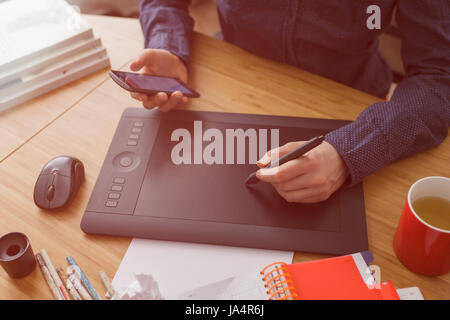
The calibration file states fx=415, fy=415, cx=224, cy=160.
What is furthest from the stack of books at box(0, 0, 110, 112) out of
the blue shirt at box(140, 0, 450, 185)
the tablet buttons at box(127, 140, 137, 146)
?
the tablet buttons at box(127, 140, 137, 146)

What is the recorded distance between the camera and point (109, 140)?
32.5 inches

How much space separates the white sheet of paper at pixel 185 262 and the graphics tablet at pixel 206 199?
1 cm

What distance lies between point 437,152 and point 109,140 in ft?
2.12

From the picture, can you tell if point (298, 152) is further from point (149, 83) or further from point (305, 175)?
point (149, 83)

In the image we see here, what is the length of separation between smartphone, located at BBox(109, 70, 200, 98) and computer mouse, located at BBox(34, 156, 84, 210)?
0.17 meters

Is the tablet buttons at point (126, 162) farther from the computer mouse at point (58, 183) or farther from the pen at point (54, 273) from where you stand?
the pen at point (54, 273)

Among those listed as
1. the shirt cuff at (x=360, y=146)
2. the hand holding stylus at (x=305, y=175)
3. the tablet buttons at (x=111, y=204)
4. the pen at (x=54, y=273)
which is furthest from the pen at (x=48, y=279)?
the shirt cuff at (x=360, y=146)

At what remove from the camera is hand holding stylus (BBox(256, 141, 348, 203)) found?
0.70 meters

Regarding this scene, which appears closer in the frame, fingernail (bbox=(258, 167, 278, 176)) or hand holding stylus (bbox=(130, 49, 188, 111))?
fingernail (bbox=(258, 167, 278, 176))

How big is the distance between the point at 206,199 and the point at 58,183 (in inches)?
10.3

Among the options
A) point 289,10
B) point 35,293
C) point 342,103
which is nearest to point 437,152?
point 342,103

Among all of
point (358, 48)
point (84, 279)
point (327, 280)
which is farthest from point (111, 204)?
point (358, 48)

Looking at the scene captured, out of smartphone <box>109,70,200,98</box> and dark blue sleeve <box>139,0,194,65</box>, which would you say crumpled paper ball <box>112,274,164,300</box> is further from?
dark blue sleeve <box>139,0,194,65</box>

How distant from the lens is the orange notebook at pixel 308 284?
61 cm
